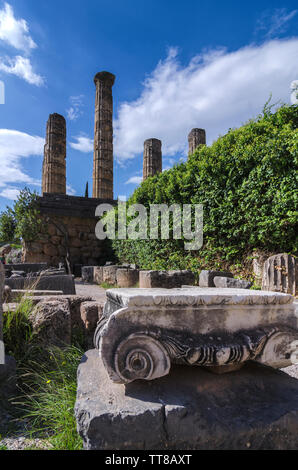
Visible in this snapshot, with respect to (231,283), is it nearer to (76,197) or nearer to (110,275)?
(110,275)

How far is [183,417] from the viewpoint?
131 cm

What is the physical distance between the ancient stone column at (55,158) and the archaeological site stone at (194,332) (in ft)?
57.1

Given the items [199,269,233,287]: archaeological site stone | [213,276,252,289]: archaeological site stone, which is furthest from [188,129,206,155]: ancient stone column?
[213,276,252,289]: archaeological site stone

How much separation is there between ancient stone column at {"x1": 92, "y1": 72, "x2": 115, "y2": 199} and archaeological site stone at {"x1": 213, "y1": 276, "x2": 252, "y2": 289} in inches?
518

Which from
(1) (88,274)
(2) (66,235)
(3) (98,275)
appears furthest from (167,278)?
(2) (66,235)

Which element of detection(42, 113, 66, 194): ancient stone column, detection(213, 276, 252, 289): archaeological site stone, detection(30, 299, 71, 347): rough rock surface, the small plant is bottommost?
the small plant

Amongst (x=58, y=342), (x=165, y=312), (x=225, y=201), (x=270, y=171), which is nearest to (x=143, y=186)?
(x=225, y=201)

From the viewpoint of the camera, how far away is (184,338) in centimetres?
152

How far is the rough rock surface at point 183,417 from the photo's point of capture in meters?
1.27

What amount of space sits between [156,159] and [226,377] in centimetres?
1914

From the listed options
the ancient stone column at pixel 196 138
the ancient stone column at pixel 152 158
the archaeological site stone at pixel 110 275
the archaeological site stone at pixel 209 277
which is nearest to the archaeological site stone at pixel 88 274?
the archaeological site stone at pixel 110 275

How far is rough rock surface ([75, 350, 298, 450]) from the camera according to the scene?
1.27m

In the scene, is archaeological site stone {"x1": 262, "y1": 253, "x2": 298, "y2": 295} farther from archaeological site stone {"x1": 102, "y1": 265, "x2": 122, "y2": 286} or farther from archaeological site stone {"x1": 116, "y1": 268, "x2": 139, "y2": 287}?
archaeological site stone {"x1": 102, "y1": 265, "x2": 122, "y2": 286}

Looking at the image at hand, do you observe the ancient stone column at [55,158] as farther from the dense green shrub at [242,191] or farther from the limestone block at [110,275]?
the dense green shrub at [242,191]
